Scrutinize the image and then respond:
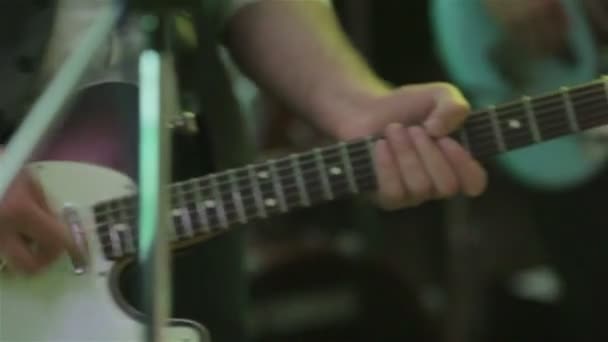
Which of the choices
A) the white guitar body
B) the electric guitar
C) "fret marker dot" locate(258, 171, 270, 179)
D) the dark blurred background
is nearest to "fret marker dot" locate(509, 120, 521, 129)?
the electric guitar

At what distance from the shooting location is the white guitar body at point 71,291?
899 mm

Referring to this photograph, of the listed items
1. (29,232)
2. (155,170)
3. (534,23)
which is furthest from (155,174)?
(534,23)

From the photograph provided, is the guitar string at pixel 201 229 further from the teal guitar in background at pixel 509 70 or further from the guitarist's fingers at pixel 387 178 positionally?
the teal guitar in background at pixel 509 70

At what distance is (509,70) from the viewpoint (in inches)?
55.0

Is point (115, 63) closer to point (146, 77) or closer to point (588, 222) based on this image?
point (146, 77)

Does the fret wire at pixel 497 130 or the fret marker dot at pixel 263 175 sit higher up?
the fret wire at pixel 497 130

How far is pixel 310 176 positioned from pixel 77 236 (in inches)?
8.1

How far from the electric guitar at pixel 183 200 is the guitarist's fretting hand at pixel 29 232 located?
0.02 metres

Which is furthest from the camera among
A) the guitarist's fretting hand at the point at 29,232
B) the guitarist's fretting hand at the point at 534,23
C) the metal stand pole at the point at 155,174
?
the guitarist's fretting hand at the point at 534,23

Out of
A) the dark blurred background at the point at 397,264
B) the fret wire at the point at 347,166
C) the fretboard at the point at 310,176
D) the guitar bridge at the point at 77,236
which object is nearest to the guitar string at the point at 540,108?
the fretboard at the point at 310,176

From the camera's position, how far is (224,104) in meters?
0.95

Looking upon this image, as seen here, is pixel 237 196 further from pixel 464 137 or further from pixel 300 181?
pixel 464 137

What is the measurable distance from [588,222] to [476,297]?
0.88ft

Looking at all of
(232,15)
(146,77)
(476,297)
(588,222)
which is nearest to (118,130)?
(232,15)
